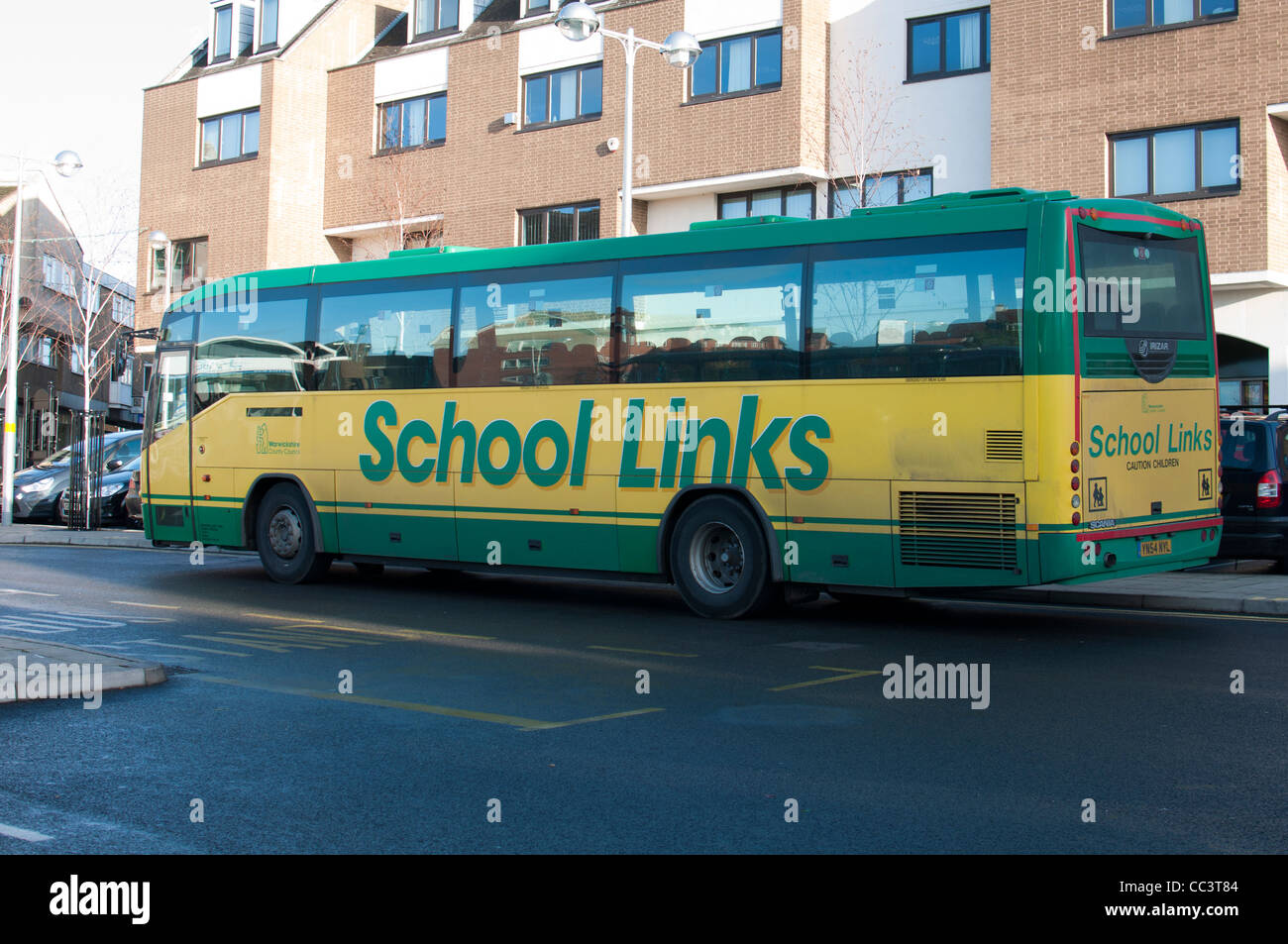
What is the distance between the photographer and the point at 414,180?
35750 millimetres

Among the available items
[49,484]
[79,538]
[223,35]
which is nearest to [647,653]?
[79,538]

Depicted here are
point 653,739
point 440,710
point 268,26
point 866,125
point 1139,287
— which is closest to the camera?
point 653,739

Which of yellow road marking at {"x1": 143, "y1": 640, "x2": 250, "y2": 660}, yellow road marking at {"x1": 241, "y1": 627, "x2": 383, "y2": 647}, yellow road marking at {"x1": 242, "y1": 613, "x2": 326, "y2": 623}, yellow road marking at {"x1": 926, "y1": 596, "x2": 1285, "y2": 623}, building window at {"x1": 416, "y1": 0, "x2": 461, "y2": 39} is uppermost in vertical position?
building window at {"x1": 416, "y1": 0, "x2": 461, "y2": 39}

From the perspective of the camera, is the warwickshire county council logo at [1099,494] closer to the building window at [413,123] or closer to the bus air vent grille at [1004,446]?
the bus air vent grille at [1004,446]

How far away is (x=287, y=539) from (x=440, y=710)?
8.65m

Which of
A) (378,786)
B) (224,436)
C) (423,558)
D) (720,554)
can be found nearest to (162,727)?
(378,786)

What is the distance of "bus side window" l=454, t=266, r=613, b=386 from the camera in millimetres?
13570

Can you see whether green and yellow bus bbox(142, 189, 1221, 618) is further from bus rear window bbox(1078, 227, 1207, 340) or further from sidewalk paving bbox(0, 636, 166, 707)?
sidewalk paving bbox(0, 636, 166, 707)

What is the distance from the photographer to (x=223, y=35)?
4159 centimetres

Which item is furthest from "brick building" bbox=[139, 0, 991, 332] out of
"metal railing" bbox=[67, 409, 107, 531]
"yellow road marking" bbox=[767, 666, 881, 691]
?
"yellow road marking" bbox=[767, 666, 881, 691]

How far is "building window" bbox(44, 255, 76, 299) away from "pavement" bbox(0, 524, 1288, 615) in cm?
4895

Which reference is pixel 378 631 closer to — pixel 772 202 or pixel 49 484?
pixel 772 202
